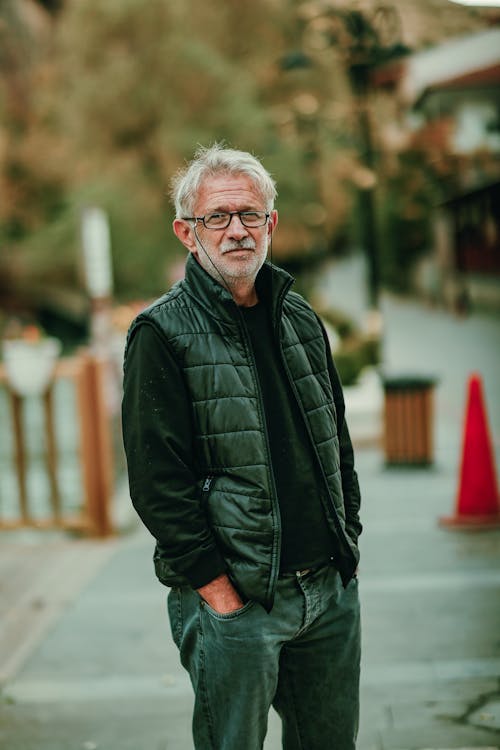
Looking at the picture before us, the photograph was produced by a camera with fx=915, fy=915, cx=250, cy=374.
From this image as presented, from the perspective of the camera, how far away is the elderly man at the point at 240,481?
2156 millimetres

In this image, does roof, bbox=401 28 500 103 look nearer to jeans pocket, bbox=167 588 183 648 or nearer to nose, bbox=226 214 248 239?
nose, bbox=226 214 248 239

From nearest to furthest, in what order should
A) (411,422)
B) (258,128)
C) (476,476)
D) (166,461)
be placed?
(166,461), (476,476), (411,422), (258,128)

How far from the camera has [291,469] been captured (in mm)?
2242

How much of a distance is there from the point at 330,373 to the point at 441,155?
15.4 metres

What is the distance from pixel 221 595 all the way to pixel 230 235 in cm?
87

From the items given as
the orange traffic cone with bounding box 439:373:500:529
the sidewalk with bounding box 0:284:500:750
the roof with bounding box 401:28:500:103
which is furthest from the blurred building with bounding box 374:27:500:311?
the sidewalk with bounding box 0:284:500:750

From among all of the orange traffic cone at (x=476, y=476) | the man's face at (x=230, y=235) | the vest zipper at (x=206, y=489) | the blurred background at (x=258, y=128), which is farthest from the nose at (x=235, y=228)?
the blurred background at (x=258, y=128)

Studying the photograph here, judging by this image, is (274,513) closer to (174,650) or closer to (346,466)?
(346,466)

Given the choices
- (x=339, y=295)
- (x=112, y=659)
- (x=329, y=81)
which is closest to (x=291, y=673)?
(x=112, y=659)

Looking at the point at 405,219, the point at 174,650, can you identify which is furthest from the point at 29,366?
the point at 405,219

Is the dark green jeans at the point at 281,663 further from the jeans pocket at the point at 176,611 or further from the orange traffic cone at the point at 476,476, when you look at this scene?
the orange traffic cone at the point at 476,476

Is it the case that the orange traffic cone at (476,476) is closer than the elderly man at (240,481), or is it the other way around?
the elderly man at (240,481)

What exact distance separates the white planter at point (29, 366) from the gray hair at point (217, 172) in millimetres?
4324

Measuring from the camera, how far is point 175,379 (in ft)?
7.11
